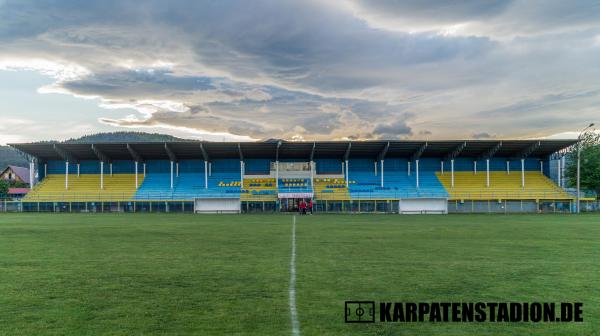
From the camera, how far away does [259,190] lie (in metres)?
71.1

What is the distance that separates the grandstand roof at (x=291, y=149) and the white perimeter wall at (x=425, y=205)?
10.5 meters

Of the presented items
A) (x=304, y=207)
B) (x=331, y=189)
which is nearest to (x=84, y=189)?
(x=304, y=207)

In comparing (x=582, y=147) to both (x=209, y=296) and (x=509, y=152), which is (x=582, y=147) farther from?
(x=209, y=296)

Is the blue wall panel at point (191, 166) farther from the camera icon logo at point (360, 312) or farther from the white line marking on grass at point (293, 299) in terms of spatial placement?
the camera icon logo at point (360, 312)

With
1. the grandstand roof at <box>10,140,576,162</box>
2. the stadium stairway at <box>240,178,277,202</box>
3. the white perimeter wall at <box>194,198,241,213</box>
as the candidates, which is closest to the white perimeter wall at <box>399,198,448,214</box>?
the grandstand roof at <box>10,140,576,162</box>

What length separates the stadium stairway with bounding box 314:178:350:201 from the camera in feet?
222

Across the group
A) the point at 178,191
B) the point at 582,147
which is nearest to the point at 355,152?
the point at 178,191

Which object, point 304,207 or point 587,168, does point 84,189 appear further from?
point 587,168

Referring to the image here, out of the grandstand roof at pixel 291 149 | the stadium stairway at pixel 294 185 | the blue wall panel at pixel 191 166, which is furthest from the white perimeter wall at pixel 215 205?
the blue wall panel at pixel 191 166

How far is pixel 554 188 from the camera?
7188cm

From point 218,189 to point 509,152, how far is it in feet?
147

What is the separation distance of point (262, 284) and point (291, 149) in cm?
6065

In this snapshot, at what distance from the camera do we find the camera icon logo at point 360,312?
8.39m

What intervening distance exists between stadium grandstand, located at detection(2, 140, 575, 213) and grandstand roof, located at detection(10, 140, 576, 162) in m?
0.15
